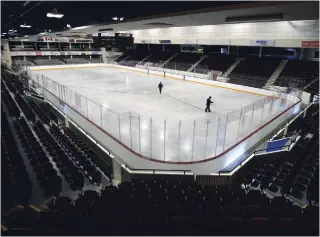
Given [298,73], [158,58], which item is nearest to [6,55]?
[158,58]

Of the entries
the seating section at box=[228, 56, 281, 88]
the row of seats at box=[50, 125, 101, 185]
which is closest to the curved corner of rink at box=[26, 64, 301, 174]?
the row of seats at box=[50, 125, 101, 185]

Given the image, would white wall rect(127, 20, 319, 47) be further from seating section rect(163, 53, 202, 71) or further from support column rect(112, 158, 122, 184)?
support column rect(112, 158, 122, 184)

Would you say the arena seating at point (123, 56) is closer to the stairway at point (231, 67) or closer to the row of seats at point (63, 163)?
the stairway at point (231, 67)

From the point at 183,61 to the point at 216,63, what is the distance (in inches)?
208

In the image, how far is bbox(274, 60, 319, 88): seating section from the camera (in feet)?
55.7

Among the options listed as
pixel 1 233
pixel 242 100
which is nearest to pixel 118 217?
pixel 1 233

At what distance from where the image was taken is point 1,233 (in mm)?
3281

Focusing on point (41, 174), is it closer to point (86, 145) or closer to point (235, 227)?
point (86, 145)

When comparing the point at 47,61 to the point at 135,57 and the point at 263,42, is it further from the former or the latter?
the point at 263,42

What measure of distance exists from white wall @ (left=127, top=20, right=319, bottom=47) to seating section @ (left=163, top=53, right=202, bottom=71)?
9.65 feet

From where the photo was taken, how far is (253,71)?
2158 cm

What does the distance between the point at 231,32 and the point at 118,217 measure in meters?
21.3

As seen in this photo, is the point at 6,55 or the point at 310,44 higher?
the point at 310,44

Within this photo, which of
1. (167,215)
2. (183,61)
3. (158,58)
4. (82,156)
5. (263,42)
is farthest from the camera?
(158,58)
